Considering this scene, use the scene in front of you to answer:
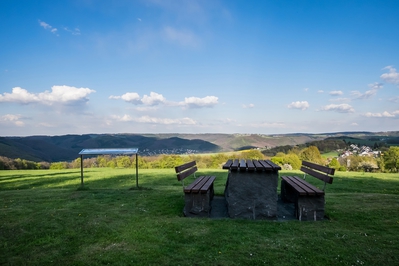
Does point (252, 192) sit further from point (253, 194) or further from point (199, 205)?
point (199, 205)

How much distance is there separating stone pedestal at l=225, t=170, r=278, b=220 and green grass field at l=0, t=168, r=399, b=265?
347 millimetres

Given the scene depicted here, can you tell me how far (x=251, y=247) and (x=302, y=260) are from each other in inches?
32.6

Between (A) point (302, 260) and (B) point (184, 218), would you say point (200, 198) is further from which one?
(A) point (302, 260)

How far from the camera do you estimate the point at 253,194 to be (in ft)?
19.8

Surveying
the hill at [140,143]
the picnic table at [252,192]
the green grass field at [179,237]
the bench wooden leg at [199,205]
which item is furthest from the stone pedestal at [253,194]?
the hill at [140,143]

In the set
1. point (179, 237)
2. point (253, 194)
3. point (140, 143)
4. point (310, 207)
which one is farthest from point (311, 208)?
point (140, 143)

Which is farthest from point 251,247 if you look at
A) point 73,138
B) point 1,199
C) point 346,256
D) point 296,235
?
point 73,138

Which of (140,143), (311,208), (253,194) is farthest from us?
(140,143)

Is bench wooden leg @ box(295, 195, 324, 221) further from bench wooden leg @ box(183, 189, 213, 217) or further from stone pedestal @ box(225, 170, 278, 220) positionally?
bench wooden leg @ box(183, 189, 213, 217)

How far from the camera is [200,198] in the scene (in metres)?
6.10

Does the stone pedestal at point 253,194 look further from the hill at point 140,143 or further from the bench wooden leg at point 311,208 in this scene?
the hill at point 140,143

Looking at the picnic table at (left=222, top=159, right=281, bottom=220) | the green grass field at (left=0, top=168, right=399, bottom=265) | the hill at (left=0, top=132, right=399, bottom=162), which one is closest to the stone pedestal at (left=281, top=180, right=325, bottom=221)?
the green grass field at (left=0, top=168, right=399, bottom=265)

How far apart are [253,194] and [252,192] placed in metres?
0.05

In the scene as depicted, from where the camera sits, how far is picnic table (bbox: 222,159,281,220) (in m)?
5.97
